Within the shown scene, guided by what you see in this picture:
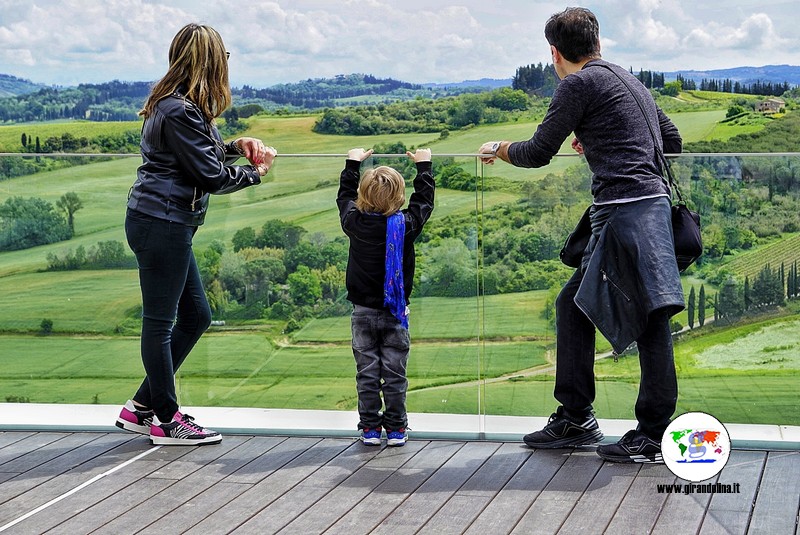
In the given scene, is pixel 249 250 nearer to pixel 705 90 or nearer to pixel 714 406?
pixel 714 406

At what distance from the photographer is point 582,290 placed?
3377 millimetres

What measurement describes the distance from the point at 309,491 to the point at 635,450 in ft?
3.36

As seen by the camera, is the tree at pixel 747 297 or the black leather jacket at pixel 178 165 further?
the tree at pixel 747 297

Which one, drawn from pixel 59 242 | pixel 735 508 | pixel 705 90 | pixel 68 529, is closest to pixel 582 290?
pixel 735 508

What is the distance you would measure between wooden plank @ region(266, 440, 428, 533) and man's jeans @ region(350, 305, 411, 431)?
0.12 meters

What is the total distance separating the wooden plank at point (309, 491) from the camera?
291cm

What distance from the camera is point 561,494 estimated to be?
10.2ft

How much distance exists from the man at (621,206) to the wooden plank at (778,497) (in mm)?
358

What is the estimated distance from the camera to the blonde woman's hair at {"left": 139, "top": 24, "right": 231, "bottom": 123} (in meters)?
3.50

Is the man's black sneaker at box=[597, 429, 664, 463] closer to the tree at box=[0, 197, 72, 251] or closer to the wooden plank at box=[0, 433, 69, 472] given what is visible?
the wooden plank at box=[0, 433, 69, 472]

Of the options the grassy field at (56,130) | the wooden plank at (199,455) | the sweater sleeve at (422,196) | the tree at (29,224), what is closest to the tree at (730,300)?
the sweater sleeve at (422,196)

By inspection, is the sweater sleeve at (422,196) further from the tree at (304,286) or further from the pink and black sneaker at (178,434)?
the pink and black sneaker at (178,434)

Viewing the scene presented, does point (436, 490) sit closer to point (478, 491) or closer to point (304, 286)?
point (478, 491)

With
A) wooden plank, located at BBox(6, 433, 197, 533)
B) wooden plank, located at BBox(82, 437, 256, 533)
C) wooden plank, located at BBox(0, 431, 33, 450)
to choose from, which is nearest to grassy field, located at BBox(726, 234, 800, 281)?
wooden plank, located at BBox(82, 437, 256, 533)
